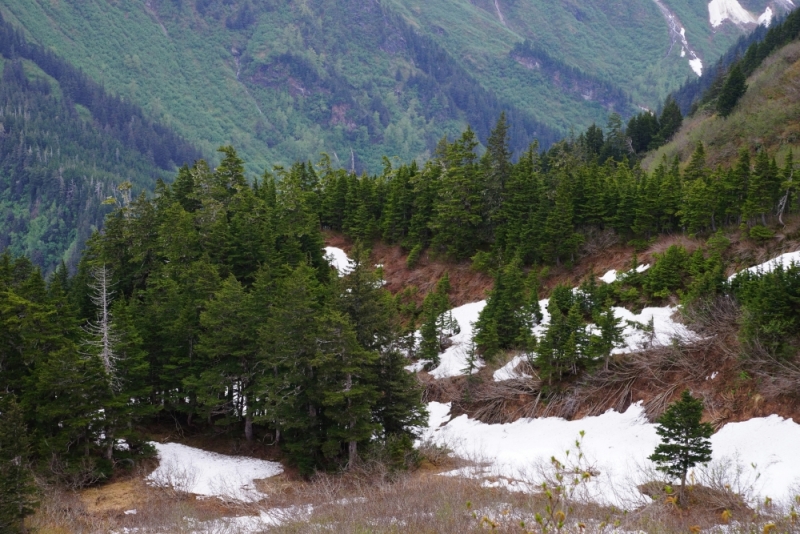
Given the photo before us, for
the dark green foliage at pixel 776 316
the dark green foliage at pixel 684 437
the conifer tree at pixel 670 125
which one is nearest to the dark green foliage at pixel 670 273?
the dark green foliage at pixel 776 316

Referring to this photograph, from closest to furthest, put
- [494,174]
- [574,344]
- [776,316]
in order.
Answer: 1. [776,316]
2. [574,344]
3. [494,174]

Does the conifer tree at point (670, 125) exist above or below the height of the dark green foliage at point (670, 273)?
above

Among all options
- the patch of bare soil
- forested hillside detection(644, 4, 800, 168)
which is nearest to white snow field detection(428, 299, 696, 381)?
the patch of bare soil

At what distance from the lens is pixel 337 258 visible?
56375 mm

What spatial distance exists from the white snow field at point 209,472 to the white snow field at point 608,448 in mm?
8511

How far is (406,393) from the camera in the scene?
29.0 m

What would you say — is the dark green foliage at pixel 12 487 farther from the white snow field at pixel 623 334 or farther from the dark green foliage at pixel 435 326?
the dark green foliage at pixel 435 326

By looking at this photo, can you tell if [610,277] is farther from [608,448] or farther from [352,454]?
[352,454]

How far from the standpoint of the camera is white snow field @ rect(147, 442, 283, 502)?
26891mm

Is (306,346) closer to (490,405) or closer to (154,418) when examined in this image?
(490,405)

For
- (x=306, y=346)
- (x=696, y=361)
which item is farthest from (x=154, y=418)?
(x=696, y=361)

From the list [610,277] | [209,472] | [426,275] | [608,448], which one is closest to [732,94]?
[610,277]

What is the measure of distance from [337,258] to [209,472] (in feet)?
94.8

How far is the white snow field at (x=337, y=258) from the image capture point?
176 ft
